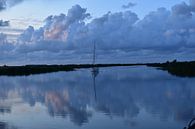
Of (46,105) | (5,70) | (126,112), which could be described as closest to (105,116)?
(126,112)

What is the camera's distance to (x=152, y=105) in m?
25.9

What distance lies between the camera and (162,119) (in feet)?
66.0

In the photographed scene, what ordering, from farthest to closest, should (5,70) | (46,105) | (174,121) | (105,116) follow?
(5,70), (46,105), (105,116), (174,121)

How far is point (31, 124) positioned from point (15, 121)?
1410mm

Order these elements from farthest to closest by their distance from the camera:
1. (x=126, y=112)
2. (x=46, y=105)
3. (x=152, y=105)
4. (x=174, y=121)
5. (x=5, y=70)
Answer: (x=5, y=70) < (x=46, y=105) < (x=152, y=105) < (x=126, y=112) < (x=174, y=121)

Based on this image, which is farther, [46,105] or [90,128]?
[46,105]

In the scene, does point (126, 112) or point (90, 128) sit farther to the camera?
point (126, 112)

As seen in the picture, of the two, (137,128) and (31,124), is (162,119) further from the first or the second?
(31,124)

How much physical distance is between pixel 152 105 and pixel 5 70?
93.0 metres

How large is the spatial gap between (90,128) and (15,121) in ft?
14.3

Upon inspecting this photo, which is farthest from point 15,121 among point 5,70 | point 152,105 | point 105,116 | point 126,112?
point 5,70

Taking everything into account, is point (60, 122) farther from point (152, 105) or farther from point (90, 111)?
point (152, 105)

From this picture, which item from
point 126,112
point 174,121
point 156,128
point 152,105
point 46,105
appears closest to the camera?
point 156,128

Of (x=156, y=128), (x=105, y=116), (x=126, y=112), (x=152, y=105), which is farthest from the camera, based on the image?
(x=152, y=105)
